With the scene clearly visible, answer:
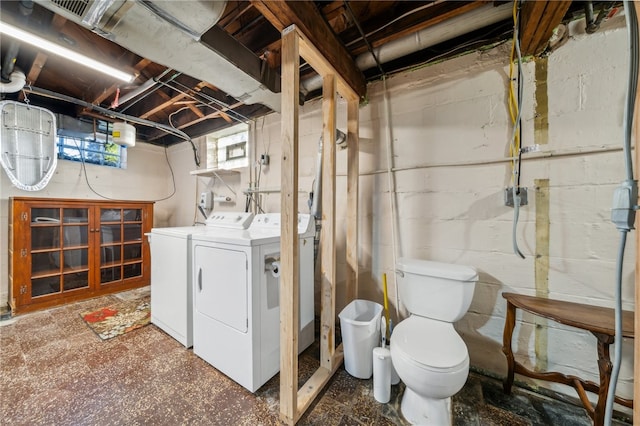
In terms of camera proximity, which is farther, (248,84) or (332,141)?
(248,84)

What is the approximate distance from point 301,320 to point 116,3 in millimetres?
2288

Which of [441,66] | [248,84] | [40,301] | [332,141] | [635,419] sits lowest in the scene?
[40,301]

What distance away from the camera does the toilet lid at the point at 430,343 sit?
1.17 m

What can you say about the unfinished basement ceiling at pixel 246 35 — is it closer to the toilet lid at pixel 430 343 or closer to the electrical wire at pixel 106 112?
the electrical wire at pixel 106 112

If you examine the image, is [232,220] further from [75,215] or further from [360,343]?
[75,215]

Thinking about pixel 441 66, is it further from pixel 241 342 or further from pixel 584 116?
pixel 241 342

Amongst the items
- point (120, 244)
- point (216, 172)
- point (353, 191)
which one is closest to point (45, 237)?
point (120, 244)

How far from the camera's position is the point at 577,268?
1.45 metres

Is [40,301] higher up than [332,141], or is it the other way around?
[332,141]

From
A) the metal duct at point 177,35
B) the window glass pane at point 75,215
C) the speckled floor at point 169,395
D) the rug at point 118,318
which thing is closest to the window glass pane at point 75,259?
the window glass pane at point 75,215

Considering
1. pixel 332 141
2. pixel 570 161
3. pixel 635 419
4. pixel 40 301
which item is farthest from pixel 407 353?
pixel 40 301

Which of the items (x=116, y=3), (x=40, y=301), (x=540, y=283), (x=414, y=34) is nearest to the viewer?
(x=116, y=3)

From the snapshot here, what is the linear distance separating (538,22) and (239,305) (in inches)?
97.9

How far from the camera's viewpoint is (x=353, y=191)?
1.98m
